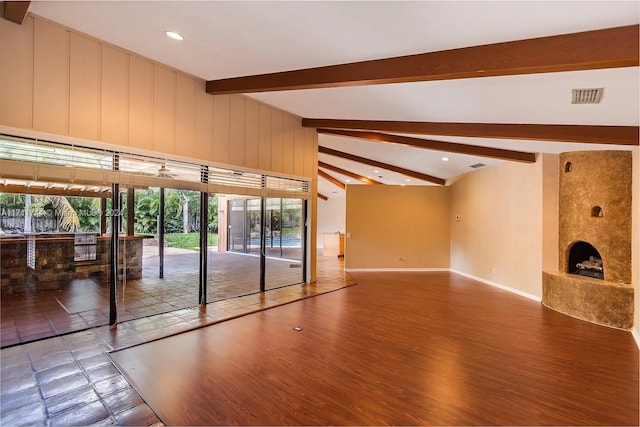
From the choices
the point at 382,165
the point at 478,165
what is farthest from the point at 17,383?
the point at 478,165

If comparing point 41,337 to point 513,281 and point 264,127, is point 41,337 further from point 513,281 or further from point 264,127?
point 513,281

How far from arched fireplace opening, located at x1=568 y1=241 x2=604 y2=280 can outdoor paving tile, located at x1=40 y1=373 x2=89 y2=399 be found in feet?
23.8

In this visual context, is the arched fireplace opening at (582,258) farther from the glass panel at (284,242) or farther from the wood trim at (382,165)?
the glass panel at (284,242)

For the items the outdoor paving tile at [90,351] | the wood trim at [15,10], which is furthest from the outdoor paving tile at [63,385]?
the wood trim at [15,10]

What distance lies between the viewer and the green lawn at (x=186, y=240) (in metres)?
5.28

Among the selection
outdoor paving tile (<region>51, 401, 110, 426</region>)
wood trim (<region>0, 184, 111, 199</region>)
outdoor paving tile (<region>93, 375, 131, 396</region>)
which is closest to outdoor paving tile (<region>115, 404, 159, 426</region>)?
outdoor paving tile (<region>51, 401, 110, 426</region>)

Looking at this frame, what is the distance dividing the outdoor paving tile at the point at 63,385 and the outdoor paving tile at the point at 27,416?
0.15 meters

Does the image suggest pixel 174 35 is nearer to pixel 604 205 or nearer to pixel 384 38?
pixel 384 38

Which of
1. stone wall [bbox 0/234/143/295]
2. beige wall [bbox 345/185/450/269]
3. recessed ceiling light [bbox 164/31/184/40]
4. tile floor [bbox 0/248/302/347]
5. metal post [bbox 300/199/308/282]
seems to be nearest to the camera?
recessed ceiling light [bbox 164/31/184/40]

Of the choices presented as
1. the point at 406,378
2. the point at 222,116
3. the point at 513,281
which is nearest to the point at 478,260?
the point at 513,281

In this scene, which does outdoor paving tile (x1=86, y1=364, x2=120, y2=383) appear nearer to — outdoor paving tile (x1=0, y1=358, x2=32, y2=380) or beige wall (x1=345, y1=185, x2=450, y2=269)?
outdoor paving tile (x1=0, y1=358, x2=32, y2=380)

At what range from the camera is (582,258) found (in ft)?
18.9

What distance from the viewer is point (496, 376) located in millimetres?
3117

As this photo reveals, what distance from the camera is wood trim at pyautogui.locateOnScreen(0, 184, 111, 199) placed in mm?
3433
